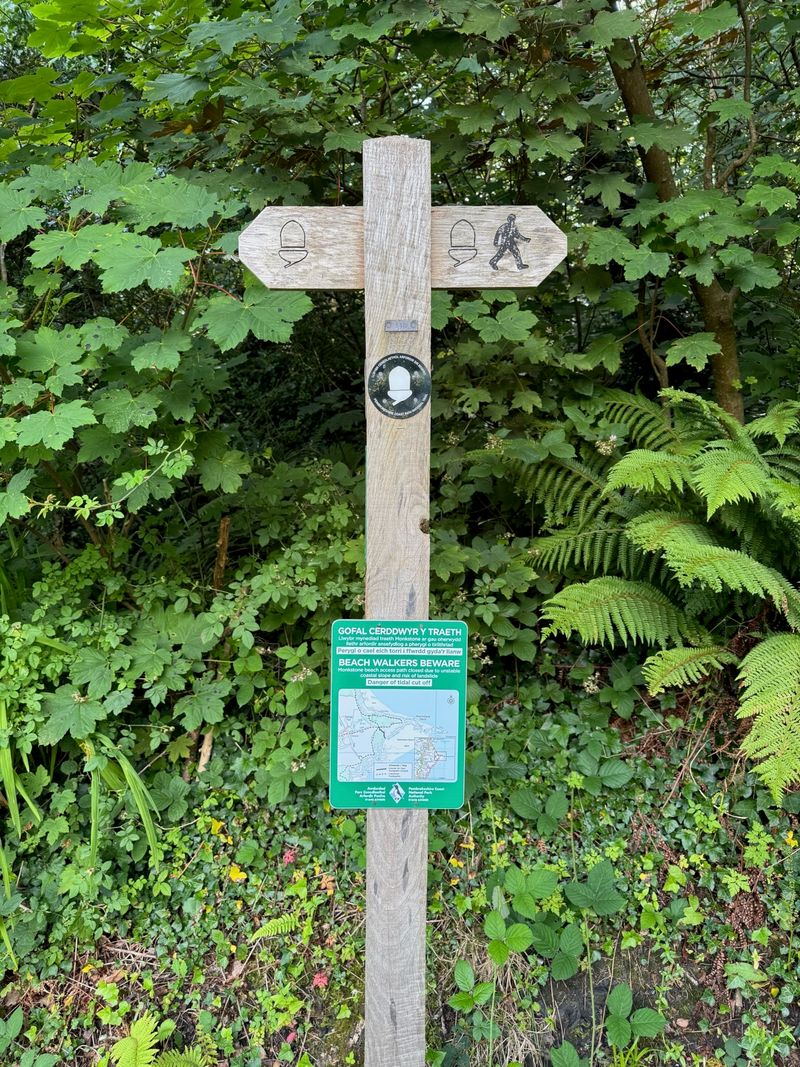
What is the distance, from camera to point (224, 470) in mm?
2615

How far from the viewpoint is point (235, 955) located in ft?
7.66

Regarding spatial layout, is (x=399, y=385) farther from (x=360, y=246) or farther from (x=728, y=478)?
(x=728, y=478)

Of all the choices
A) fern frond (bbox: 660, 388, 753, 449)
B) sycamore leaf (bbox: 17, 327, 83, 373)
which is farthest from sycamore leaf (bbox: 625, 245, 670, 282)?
sycamore leaf (bbox: 17, 327, 83, 373)

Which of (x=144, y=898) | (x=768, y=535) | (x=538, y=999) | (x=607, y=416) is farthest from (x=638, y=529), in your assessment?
(x=144, y=898)

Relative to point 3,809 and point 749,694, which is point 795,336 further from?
point 3,809

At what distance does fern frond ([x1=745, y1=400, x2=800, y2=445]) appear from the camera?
9.11 feet

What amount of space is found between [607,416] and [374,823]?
88.0 inches

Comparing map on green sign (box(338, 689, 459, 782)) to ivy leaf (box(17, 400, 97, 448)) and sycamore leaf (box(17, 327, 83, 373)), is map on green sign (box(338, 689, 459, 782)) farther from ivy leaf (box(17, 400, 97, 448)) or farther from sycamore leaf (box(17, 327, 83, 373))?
sycamore leaf (box(17, 327, 83, 373))

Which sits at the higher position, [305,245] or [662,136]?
[662,136]

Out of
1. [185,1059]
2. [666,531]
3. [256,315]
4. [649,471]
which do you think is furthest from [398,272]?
[185,1059]

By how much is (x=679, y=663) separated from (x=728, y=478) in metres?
0.70

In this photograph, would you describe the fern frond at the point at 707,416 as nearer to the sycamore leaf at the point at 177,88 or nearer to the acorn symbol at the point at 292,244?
the acorn symbol at the point at 292,244

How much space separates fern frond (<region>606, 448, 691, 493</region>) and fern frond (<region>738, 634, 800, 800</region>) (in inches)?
26.8

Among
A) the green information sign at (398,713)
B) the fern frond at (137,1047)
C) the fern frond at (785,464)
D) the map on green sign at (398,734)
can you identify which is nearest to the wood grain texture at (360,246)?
the green information sign at (398,713)
